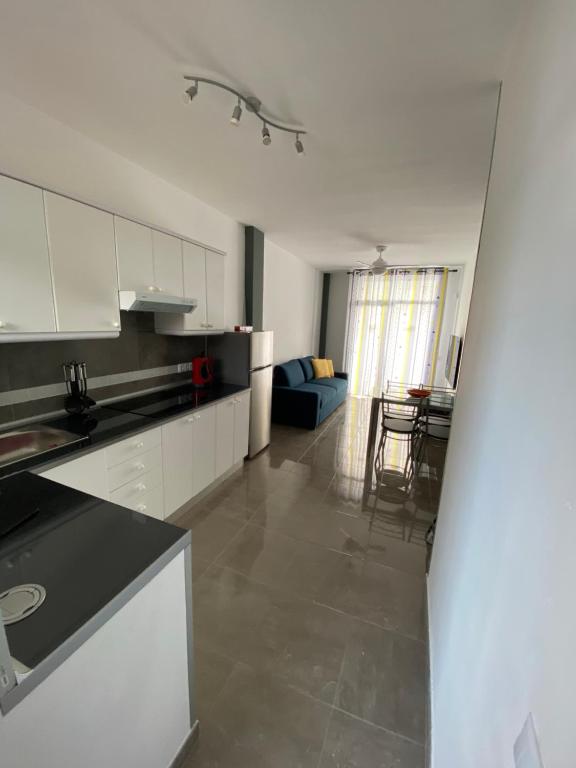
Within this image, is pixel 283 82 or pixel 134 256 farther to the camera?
pixel 134 256

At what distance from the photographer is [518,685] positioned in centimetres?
57

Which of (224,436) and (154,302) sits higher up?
(154,302)

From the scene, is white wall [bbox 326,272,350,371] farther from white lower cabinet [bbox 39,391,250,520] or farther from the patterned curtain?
white lower cabinet [bbox 39,391,250,520]

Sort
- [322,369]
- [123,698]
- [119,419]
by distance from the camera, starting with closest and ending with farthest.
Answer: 1. [123,698]
2. [119,419]
3. [322,369]

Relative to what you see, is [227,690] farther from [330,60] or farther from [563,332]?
[330,60]

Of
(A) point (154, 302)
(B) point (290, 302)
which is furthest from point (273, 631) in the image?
(B) point (290, 302)

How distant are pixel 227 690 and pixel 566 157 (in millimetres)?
2163

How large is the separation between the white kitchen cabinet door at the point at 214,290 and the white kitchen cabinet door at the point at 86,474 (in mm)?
1600

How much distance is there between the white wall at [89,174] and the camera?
5.82 feet

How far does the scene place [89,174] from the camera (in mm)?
2152

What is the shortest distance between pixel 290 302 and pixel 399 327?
2.33 metres

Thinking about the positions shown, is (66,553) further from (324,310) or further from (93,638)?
(324,310)

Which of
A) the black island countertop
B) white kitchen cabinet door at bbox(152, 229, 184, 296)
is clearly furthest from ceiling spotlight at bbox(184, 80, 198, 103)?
the black island countertop

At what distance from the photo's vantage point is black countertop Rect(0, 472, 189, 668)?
0.73 meters
